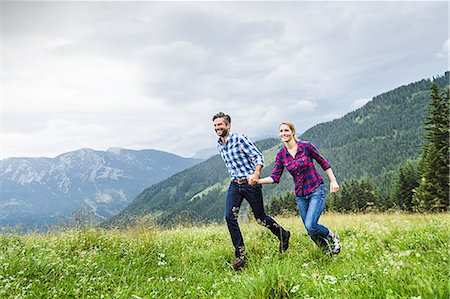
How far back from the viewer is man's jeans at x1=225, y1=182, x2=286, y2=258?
23.4 feet

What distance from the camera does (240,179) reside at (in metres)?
7.23

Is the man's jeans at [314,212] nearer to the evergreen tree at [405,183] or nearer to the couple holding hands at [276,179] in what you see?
the couple holding hands at [276,179]

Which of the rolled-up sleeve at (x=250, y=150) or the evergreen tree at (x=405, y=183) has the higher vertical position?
the rolled-up sleeve at (x=250, y=150)

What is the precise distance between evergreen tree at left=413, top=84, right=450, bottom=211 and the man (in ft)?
104

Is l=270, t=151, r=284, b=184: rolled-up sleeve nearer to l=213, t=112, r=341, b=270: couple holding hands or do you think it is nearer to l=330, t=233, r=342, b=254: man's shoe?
l=213, t=112, r=341, b=270: couple holding hands

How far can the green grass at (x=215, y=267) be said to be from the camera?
3.71 m

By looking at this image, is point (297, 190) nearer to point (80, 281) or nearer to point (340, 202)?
point (80, 281)

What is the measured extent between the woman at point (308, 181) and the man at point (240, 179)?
0.36 metres

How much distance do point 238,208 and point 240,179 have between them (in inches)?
23.3

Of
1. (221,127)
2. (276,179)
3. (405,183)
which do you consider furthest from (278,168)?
(405,183)

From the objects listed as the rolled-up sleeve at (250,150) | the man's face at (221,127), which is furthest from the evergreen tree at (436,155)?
the man's face at (221,127)

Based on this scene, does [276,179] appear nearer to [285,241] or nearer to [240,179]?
[240,179]

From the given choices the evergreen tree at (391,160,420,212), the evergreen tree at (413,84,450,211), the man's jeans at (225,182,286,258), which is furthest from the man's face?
the evergreen tree at (391,160,420,212)

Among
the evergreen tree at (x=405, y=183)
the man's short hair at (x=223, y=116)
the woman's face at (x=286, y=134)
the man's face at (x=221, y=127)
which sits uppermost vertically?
the man's short hair at (x=223, y=116)
